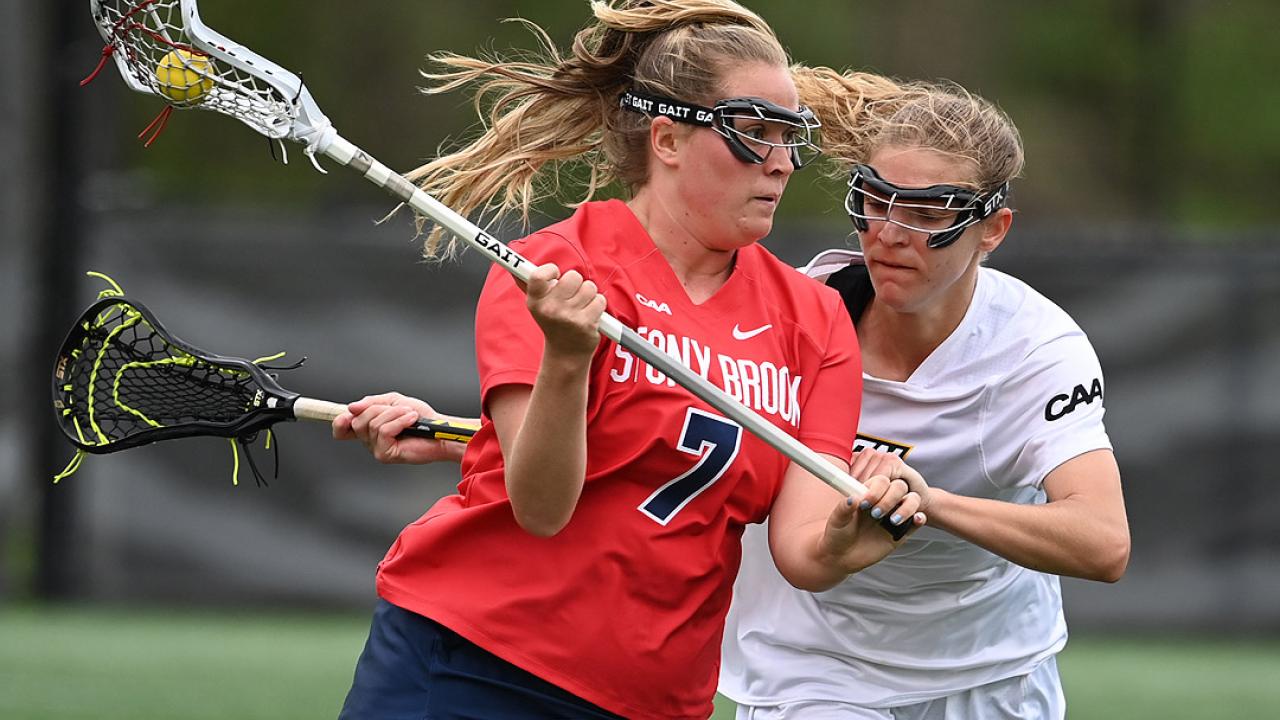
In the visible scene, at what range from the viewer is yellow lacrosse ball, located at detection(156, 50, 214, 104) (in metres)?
3.26

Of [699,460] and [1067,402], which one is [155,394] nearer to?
[699,460]

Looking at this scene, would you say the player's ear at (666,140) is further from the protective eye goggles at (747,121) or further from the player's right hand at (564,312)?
the player's right hand at (564,312)

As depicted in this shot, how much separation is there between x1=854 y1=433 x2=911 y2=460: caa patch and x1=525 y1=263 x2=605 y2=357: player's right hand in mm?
1143

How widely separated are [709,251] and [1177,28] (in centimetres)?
1824

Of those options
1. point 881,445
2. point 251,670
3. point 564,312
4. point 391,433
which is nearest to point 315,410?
point 391,433

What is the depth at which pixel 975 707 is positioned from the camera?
414cm

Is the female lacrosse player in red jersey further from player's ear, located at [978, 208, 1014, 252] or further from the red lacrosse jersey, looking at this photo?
player's ear, located at [978, 208, 1014, 252]

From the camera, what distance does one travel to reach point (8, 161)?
31.3 feet

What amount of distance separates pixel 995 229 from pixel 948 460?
0.54 m

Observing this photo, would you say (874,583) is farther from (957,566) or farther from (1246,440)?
(1246,440)

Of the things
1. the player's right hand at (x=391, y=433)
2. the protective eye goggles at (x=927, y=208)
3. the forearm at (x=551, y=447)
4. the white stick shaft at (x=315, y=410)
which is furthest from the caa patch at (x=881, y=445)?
the white stick shaft at (x=315, y=410)

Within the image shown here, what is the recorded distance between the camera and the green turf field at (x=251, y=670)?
22.5ft

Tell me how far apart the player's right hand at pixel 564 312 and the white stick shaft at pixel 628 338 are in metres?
0.09

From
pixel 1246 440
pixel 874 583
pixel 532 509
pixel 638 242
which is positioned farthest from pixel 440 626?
pixel 1246 440
